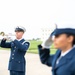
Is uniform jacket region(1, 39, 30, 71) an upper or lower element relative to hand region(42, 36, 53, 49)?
lower

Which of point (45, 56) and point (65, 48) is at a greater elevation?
point (65, 48)

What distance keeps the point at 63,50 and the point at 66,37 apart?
0.45 ft

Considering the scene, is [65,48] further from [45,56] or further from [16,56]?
[16,56]

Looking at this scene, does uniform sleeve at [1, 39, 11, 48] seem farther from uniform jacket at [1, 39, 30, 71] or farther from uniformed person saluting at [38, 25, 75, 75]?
uniformed person saluting at [38, 25, 75, 75]

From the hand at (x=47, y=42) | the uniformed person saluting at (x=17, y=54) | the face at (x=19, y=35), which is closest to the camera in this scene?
the hand at (x=47, y=42)

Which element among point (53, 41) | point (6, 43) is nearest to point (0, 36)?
point (6, 43)

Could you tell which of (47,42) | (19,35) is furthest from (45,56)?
(19,35)

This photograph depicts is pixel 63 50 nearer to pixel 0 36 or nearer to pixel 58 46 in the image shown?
pixel 58 46

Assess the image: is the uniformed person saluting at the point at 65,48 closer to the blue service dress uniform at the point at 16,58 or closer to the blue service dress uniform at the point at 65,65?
the blue service dress uniform at the point at 65,65

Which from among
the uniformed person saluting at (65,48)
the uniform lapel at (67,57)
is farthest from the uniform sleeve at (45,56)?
the uniform lapel at (67,57)

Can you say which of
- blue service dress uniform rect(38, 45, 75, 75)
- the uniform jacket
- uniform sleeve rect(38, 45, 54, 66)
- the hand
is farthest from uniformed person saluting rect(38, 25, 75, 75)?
the uniform jacket

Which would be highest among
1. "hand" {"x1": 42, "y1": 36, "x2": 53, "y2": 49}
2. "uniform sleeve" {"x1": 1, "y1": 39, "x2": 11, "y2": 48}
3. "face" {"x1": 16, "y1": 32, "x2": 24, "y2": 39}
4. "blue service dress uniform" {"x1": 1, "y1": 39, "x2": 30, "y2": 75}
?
"hand" {"x1": 42, "y1": 36, "x2": 53, "y2": 49}

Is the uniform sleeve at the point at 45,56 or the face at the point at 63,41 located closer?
the face at the point at 63,41

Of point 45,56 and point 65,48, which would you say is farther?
point 45,56
